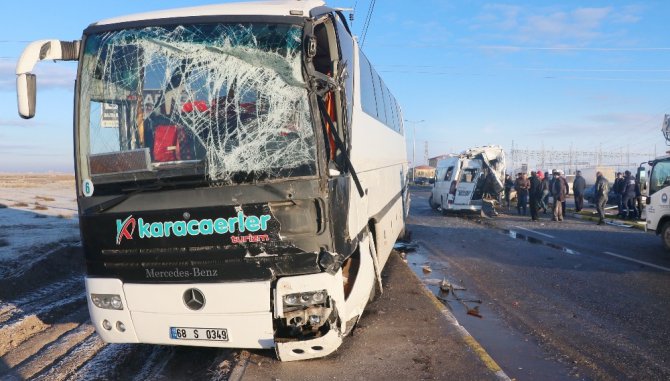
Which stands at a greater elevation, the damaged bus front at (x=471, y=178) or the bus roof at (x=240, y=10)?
the bus roof at (x=240, y=10)

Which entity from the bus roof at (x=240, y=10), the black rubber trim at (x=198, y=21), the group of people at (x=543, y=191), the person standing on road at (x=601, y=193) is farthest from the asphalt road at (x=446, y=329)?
the group of people at (x=543, y=191)

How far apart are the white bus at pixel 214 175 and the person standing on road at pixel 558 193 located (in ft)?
53.1

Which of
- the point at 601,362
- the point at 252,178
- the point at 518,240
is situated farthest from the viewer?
the point at 518,240

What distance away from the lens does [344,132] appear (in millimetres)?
4742

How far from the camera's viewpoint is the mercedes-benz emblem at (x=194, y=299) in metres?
4.52

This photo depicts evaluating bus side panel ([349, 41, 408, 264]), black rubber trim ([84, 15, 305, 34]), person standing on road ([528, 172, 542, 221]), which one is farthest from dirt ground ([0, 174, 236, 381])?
person standing on road ([528, 172, 542, 221])

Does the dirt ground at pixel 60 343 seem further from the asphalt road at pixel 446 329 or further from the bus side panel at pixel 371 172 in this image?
the bus side panel at pixel 371 172

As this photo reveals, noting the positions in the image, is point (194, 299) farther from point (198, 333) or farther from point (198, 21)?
point (198, 21)

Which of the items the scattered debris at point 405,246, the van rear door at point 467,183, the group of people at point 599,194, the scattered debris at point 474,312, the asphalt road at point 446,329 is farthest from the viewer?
the van rear door at point 467,183

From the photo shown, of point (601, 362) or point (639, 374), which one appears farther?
point (601, 362)

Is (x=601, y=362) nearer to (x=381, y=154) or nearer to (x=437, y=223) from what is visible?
(x=381, y=154)

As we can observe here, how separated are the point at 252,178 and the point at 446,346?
2800 millimetres

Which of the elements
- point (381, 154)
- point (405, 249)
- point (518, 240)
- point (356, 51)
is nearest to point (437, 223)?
point (518, 240)

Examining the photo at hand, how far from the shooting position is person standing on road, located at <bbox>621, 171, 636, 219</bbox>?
62.6 feet
